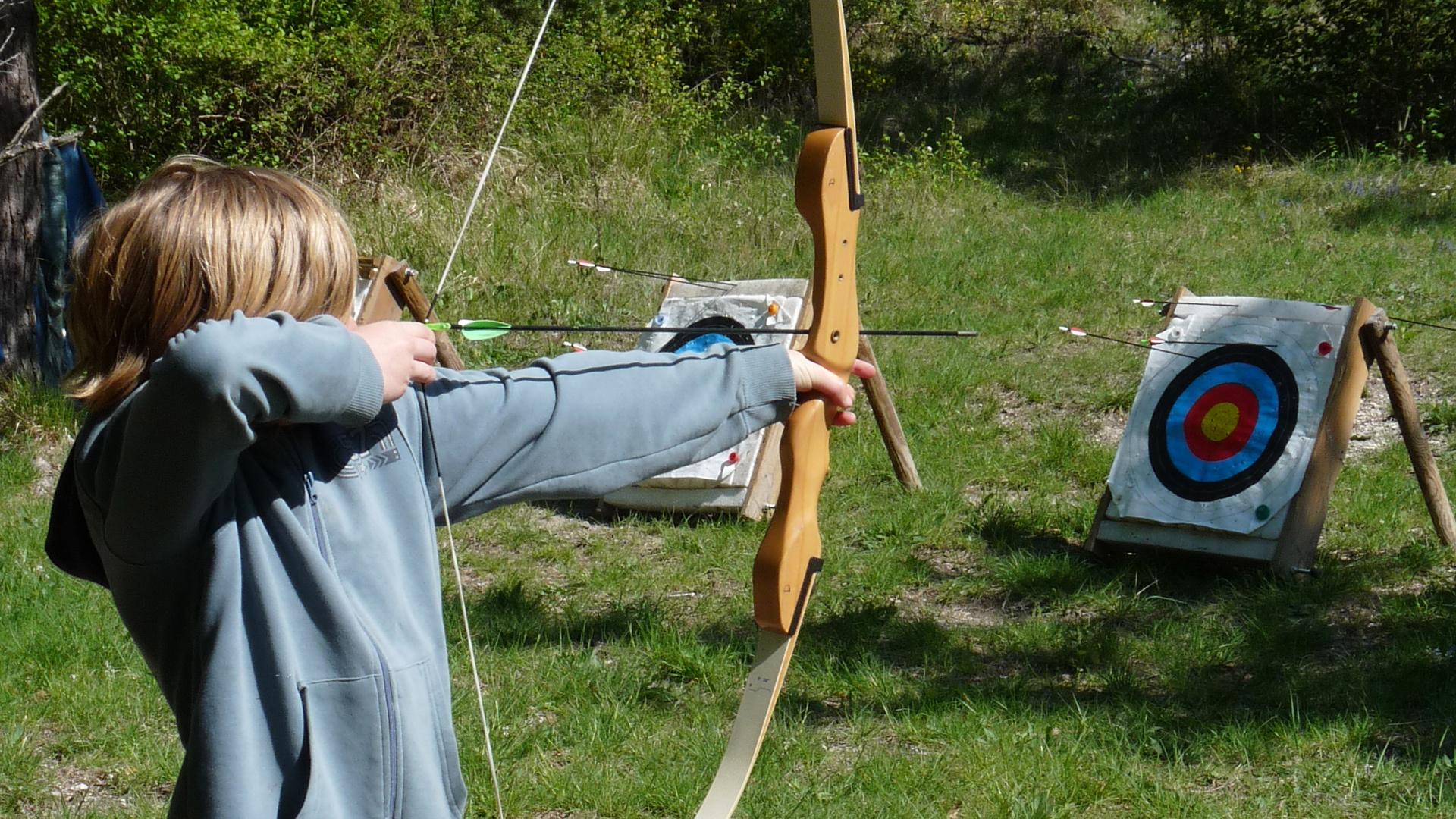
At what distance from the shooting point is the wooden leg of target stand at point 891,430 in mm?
3580

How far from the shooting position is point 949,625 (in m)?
3.11

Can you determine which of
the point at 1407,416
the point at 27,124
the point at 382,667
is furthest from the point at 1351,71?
the point at 382,667

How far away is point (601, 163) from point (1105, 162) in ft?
10.3

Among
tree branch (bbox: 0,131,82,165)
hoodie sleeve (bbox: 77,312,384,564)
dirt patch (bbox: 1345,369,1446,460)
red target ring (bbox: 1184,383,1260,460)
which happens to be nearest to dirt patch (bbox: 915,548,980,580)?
red target ring (bbox: 1184,383,1260,460)

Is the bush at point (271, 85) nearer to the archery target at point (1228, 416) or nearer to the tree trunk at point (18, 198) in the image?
the tree trunk at point (18, 198)

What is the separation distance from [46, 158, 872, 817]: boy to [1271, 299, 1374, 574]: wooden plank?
2.61m

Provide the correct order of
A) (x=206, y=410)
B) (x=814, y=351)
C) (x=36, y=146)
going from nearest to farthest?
(x=206, y=410) → (x=814, y=351) → (x=36, y=146)

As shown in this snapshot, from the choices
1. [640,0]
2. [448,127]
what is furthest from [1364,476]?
[640,0]

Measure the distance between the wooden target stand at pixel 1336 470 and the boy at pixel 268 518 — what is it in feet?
8.40

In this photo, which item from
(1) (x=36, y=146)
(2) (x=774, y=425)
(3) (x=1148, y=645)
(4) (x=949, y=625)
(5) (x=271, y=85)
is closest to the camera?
(3) (x=1148, y=645)

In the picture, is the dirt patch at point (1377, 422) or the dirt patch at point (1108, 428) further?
the dirt patch at point (1108, 428)

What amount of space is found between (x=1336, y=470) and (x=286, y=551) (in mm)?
2900

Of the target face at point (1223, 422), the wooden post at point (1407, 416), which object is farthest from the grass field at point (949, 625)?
the target face at point (1223, 422)

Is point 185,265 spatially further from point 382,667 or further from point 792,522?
point 792,522
